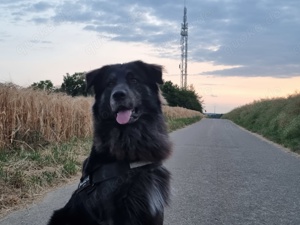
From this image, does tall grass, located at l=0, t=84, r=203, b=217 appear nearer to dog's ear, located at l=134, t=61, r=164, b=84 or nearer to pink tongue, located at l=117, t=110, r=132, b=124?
dog's ear, located at l=134, t=61, r=164, b=84

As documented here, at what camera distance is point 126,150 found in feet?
12.5

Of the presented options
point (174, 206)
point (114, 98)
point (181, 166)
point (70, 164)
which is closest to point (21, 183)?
point (70, 164)

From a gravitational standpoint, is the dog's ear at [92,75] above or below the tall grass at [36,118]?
above

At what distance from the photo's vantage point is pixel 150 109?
418 centimetres

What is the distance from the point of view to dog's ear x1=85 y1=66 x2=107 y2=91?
173 inches

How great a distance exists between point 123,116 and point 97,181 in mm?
832

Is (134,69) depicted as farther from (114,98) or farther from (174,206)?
(174,206)

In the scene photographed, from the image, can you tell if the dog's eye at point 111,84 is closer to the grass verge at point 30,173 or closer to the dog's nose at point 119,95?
the dog's nose at point 119,95

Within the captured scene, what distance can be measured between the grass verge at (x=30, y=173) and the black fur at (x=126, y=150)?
141 centimetres

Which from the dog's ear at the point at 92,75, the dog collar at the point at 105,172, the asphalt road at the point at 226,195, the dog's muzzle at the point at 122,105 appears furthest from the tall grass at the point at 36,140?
the dog collar at the point at 105,172

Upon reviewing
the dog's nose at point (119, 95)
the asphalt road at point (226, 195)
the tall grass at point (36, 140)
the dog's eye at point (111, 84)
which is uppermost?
the dog's eye at point (111, 84)

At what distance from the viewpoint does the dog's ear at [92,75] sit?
173 inches

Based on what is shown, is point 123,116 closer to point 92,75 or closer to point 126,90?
point 126,90

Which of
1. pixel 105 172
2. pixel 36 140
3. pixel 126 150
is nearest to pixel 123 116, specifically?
pixel 126 150
